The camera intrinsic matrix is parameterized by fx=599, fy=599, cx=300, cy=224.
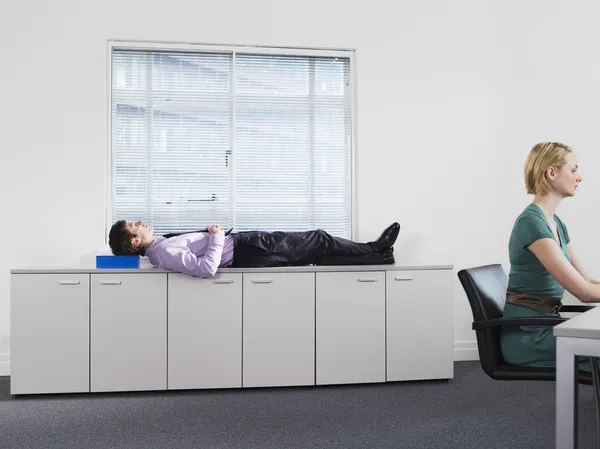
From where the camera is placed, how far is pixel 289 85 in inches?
176

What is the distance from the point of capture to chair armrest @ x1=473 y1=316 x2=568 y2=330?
7.00 ft

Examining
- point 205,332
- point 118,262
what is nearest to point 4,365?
point 118,262

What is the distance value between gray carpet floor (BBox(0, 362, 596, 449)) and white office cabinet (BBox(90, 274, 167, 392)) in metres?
A: 0.10

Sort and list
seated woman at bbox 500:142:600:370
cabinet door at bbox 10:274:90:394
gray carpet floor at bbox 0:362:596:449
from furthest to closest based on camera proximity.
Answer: cabinet door at bbox 10:274:90:394 < gray carpet floor at bbox 0:362:596:449 < seated woman at bbox 500:142:600:370

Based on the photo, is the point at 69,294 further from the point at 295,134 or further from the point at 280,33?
the point at 280,33

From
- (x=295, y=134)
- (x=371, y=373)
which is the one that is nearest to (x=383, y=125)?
(x=295, y=134)

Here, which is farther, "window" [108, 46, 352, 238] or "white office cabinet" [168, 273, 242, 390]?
"window" [108, 46, 352, 238]

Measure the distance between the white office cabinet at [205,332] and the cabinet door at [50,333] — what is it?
522mm

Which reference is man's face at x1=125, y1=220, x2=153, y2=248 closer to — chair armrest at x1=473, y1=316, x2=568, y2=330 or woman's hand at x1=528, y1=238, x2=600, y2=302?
chair armrest at x1=473, y1=316, x2=568, y2=330

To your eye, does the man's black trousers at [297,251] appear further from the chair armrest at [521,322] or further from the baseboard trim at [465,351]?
the chair armrest at [521,322]

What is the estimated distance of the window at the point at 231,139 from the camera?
430 centimetres

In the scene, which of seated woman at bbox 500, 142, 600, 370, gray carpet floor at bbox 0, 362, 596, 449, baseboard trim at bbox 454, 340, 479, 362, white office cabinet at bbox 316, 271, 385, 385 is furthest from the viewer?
baseboard trim at bbox 454, 340, 479, 362

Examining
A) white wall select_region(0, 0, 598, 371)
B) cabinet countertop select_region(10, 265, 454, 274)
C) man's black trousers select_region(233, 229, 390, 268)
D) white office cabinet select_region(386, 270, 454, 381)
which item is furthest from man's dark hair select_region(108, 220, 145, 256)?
white office cabinet select_region(386, 270, 454, 381)

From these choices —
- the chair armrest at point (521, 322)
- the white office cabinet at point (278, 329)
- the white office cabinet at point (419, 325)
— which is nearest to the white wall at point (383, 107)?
the white office cabinet at point (419, 325)
